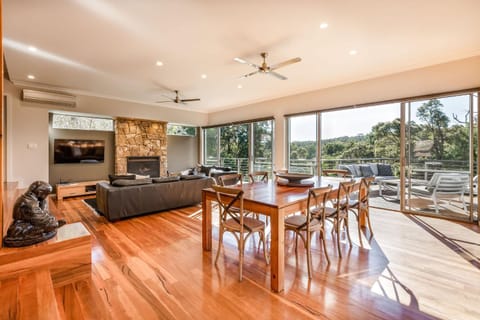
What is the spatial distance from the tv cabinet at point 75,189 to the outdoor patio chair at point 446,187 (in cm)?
795

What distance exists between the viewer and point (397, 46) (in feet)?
11.6

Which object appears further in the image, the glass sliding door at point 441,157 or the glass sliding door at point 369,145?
the glass sliding door at point 369,145

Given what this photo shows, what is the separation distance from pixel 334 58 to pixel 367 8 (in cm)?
140

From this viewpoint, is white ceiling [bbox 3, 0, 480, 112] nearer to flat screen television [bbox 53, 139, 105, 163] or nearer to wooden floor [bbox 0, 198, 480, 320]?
flat screen television [bbox 53, 139, 105, 163]

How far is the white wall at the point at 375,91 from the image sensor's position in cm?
390

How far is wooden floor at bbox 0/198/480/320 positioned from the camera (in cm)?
175

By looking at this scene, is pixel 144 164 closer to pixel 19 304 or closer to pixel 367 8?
pixel 19 304

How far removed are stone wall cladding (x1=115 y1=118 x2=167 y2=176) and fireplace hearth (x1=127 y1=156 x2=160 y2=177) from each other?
13 centimetres

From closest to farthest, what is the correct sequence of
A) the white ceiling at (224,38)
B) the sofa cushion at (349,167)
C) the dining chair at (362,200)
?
the white ceiling at (224,38)
the dining chair at (362,200)
the sofa cushion at (349,167)

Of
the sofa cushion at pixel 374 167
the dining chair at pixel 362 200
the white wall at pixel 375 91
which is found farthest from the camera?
the sofa cushion at pixel 374 167

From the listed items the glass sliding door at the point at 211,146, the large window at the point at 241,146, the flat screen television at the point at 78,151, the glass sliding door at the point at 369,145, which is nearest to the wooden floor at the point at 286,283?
the glass sliding door at the point at 369,145

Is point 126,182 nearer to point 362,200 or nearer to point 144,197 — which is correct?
point 144,197

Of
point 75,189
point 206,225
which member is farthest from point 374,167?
point 75,189

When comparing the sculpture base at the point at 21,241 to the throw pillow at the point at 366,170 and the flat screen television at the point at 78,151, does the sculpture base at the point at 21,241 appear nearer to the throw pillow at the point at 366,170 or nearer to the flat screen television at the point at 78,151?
the flat screen television at the point at 78,151
